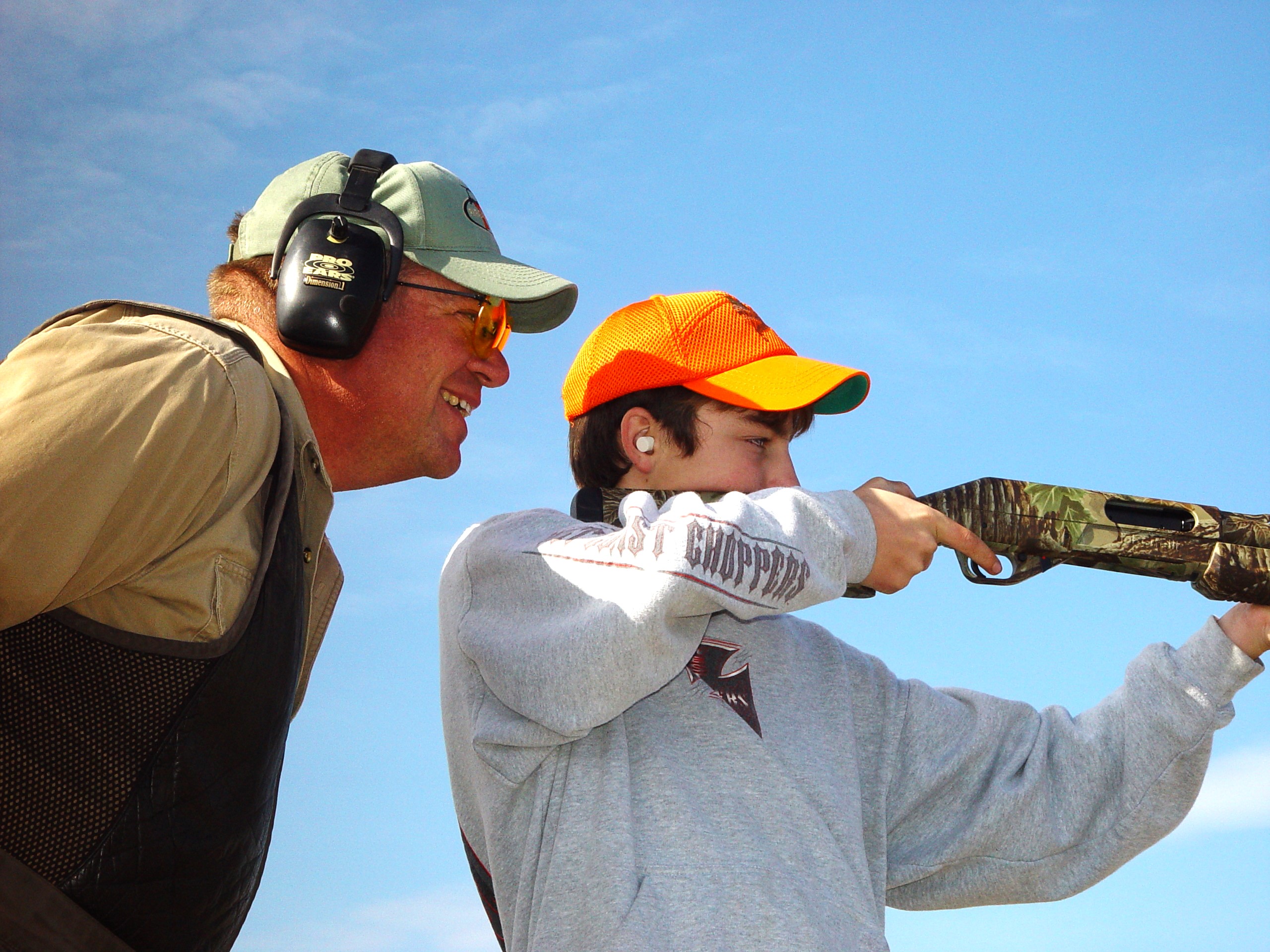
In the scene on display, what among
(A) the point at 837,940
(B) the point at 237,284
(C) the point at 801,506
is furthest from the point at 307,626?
(A) the point at 837,940

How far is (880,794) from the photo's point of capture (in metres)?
3.31

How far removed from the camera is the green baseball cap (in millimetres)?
3535

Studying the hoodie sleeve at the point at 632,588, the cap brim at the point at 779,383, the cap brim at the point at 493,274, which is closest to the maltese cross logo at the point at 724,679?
the hoodie sleeve at the point at 632,588

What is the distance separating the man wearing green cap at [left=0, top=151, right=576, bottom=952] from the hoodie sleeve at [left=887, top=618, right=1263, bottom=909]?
178 cm

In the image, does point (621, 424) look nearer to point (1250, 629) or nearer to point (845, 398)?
point (845, 398)

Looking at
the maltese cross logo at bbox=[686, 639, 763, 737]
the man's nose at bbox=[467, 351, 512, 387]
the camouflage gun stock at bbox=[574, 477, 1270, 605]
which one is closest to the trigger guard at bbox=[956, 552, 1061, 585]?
the camouflage gun stock at bbox=[574, 477, 1270, 605]

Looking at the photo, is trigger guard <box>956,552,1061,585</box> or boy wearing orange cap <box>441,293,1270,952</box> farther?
trigger guard <box>956,552,1061,585</box>

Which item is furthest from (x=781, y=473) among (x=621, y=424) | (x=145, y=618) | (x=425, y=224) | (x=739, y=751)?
(x=145, y=618)

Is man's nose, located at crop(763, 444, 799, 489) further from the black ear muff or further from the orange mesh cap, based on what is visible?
the black ear muff

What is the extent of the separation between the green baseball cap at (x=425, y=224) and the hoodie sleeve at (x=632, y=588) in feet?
3.05

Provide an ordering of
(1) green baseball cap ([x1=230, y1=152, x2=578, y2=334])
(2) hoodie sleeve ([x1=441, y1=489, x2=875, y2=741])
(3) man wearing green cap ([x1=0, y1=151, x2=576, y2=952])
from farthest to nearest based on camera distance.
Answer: (1) green baseball cap ([x1=230, y1=152, x2=578, y2=334])
(2) hoodie sleeve ([x1=441, y1=489, x2=875, y2=741])
(3) man wearing green cap ([x1=0, y1=151, x2=576, y2=952])

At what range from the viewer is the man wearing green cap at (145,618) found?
6.86 ft

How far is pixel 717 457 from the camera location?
137 inches

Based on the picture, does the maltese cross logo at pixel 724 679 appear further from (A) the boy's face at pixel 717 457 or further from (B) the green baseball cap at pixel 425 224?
(B) the green baseball cap at pixel 425 224
